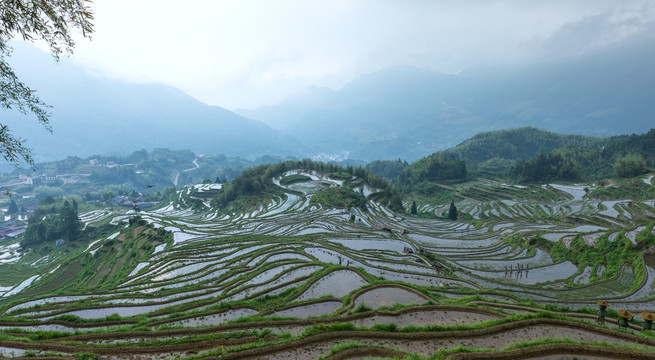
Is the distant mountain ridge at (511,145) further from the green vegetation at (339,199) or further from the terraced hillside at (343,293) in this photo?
the terraced hillside at (343,293)

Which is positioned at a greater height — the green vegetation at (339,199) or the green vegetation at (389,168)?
the green vegetation at (389,168)

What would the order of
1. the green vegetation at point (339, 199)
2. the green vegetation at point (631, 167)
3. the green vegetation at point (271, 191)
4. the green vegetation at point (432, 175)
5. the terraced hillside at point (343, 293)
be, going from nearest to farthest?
1. the terraced hillside at point (343, 293)
2. the green vegetation at point (339, 199)
3. the green vegetation at point (271, 191)
4. the green vegetation at point (631, 167)
5. the green vegetation at point (432, 175)

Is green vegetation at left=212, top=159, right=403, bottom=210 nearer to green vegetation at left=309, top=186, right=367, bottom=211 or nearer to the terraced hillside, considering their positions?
green vegetation at left=309, top=186, right=367, bottom=211

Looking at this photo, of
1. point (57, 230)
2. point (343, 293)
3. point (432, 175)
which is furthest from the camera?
point (432, 175)

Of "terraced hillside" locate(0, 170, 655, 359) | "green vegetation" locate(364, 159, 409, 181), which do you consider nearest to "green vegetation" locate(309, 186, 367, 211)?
"terraced hillside" locate(0, 170, 655, 359)

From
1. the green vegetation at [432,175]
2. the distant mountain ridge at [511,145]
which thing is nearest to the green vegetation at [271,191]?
the green vegetation at [432,175]

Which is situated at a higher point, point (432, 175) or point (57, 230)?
point (432, 175)

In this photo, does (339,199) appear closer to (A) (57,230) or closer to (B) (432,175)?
(B) (432,175)

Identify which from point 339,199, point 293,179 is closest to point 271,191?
point 293,179

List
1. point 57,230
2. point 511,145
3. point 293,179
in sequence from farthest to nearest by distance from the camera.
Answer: point 511,145 < point 293,179 < point 57,230

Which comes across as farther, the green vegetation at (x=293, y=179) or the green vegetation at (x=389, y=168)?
the green vegetation at (x=389, y=168)
